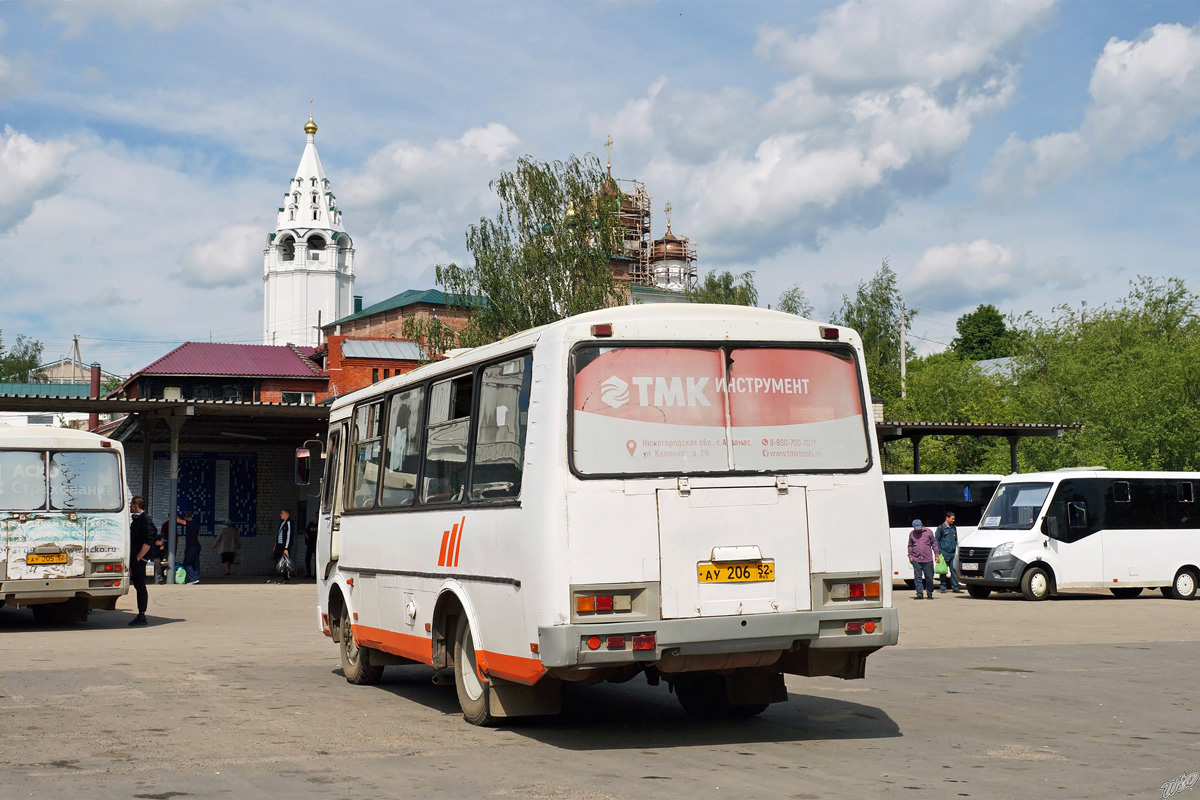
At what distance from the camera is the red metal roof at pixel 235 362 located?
236 ft

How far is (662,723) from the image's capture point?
9.98 meters

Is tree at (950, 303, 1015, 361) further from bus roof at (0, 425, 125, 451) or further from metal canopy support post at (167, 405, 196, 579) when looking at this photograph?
bus roof at (0, 425, 125, 451)

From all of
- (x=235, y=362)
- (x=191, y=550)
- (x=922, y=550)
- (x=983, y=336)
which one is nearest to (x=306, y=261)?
(x=235, y=362)

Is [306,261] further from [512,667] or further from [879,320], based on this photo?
[512,667]

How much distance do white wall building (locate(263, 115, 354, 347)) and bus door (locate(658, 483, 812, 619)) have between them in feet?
349

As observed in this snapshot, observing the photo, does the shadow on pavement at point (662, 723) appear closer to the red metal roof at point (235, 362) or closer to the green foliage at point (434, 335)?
the green foliage at point (434, 335)

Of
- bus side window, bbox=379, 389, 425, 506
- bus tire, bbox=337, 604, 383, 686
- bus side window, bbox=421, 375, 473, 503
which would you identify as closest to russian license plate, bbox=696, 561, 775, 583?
bus side window, bbox=421, 375, 473, 503

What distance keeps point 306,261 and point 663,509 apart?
10801cm

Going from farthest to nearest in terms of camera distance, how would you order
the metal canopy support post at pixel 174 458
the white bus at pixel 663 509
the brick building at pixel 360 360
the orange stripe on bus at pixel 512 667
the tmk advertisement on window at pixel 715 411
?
1. the brick building at pixel 360 360
2. the metal canopy support post at pixel 174 458
3. the tmk advertisement on window at pixel 715 411
4. the orange stripe on bus at pixel 512 667
5. the white bus at pixel 663 509

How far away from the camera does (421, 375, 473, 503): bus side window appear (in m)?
9.79

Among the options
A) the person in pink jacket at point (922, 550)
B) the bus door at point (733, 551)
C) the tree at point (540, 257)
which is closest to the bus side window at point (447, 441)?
the bus door at point (733, 551)

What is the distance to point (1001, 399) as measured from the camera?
208ft

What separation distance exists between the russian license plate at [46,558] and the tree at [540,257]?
2959cm

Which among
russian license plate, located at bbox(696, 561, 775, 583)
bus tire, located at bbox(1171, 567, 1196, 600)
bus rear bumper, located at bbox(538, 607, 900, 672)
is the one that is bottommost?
bus tire, located at bbox(1171, 567, 1196, 600)
